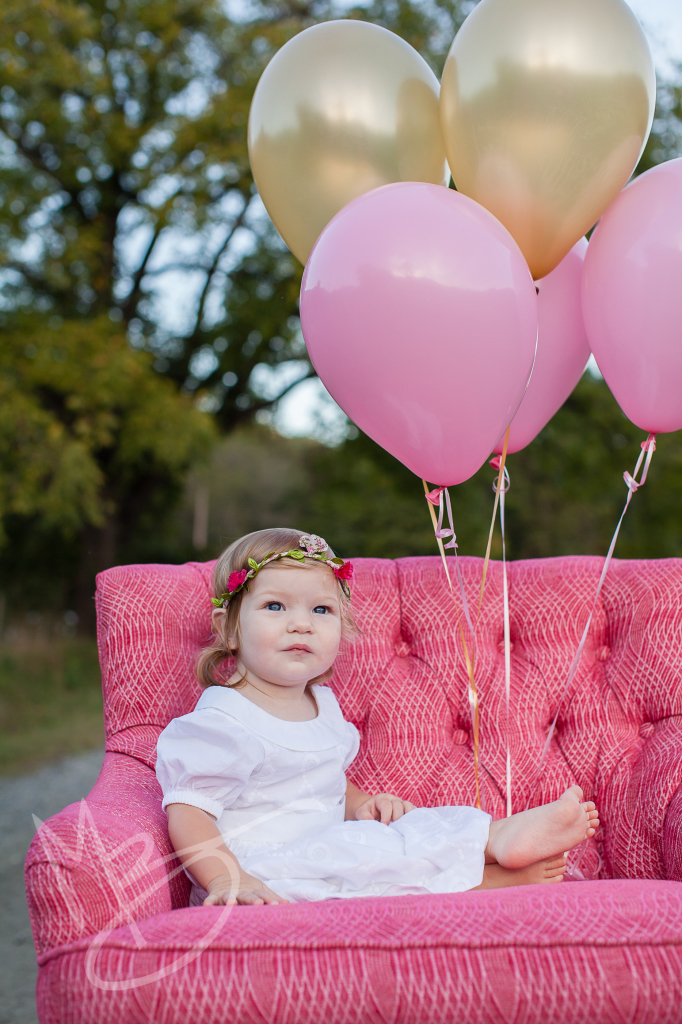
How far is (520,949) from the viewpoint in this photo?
109 cm

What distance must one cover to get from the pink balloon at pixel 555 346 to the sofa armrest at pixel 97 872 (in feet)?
3.46

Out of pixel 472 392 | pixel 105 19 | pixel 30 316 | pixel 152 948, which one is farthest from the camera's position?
pixel 105 19

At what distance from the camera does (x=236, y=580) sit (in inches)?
64.8

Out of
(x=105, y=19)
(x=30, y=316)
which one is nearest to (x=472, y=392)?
(x=30, y=316)

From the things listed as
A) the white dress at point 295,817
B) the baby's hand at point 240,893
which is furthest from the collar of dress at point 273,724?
the baby's hand at point 240,893

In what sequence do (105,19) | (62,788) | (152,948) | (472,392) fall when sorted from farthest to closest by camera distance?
(105,19)
(62,788)
(472,392)
(152,948)

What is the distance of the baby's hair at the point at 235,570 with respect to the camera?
1.70 meters

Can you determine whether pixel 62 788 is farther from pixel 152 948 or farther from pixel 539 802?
pixel 152 948

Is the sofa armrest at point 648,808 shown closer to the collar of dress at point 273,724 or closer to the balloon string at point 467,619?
the balloon string at point 467,619

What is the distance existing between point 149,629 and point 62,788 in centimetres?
271

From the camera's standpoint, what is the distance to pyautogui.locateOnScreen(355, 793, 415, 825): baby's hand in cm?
166

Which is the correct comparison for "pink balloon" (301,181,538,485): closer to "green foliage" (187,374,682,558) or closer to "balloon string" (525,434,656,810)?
"balloon string" (525,434,656,810)

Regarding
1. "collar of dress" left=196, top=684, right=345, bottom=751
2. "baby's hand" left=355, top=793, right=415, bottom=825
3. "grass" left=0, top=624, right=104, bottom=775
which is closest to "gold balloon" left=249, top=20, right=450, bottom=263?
"collar of dress" left=196, top=684, right=345, bottom=751

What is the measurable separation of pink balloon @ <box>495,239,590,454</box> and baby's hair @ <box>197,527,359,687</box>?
1.64 feet
